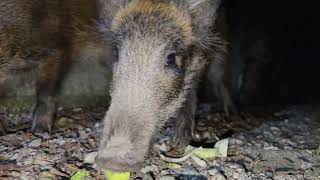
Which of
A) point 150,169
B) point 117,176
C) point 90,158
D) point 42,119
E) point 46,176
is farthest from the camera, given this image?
point 42,119

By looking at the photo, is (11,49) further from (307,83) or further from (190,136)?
(307,83)

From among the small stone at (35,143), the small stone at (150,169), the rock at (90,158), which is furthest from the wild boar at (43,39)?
the small stone at (150,169)

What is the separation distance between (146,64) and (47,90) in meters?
1.37

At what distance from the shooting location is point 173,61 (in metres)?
3.32

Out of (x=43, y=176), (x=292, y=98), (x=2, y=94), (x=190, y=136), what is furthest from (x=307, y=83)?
(x=43, y=176)

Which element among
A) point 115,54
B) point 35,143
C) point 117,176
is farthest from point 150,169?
point 35,143

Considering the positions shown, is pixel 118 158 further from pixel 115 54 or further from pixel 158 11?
pixel 158 11

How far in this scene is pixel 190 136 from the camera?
12.9 feet

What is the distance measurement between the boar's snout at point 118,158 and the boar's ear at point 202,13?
3.25 feet

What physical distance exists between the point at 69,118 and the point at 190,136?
104 centimetres

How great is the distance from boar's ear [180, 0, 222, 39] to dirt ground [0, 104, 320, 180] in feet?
2.52

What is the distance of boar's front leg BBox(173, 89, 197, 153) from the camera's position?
12.5 ft

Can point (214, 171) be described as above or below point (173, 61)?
below

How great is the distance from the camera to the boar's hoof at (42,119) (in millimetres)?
4113
